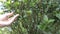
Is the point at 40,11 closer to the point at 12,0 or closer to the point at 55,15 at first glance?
the point at 55,15

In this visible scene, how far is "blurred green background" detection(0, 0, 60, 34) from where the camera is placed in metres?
1.45

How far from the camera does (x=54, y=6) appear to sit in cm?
148

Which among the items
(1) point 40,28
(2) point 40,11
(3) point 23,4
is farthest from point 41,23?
(3) point 23,4

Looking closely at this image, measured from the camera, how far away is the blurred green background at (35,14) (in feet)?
4.77

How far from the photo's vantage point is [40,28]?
1.36 metres

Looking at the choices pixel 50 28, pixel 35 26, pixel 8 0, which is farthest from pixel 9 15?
pixel 50 28

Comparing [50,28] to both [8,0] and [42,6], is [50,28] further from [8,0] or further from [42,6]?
[8,0]

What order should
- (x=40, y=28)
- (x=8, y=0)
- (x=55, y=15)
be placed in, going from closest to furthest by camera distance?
1. (x=40, y=28)
2. (x=55, y=15)
3. (x=8, y=0)

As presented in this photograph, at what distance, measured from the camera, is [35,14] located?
1.51 m

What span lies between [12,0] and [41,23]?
40 centimetres

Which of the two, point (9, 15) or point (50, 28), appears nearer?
point (50, 28)

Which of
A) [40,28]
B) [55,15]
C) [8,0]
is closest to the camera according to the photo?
[40,28]

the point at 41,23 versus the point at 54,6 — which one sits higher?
the point at 54,6

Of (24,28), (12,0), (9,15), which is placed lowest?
(24,28)
